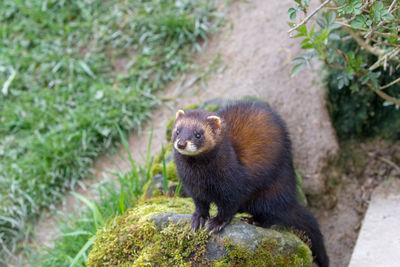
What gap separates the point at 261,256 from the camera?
126 inches

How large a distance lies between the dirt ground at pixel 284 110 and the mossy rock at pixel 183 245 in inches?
69.1

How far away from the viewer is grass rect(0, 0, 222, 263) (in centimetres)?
575

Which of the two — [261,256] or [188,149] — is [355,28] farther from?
[261,256]

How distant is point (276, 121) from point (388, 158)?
217 cm

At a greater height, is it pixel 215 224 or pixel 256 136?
pixel 256 136

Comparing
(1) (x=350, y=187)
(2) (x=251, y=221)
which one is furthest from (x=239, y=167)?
(1) (x=350, y=187)

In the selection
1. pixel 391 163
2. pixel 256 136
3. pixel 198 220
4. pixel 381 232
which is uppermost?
pixel 256 136

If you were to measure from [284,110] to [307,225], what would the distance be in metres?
1.93

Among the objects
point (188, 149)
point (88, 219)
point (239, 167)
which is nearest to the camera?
point (188, 149)

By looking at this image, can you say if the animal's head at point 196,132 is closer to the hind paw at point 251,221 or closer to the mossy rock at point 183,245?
the mossy rock at point 183,245

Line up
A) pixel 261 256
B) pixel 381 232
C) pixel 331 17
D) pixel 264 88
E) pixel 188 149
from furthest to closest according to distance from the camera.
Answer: pixel 264 88
pixel 381 232
pixel 331 17
pixel 261 256
pixel 188 149

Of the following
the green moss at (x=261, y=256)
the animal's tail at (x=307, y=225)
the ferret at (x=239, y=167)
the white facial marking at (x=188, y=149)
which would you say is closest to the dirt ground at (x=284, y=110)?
the animal's tail at (x=307, y=225)

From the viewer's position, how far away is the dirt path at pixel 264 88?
5.27 metres

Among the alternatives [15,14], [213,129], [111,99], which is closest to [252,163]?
[213,129]
